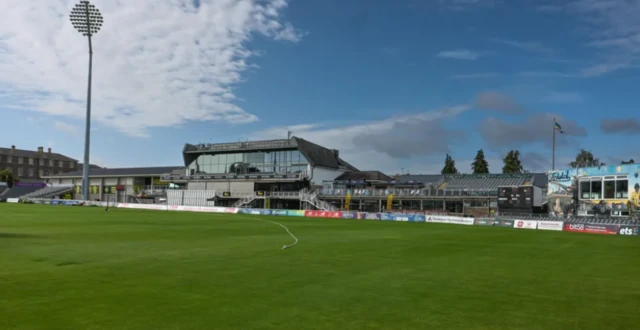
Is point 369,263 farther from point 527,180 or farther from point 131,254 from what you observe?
point 527,180

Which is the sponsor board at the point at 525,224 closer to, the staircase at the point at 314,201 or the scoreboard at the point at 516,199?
the scoreboard at the point at 516,199

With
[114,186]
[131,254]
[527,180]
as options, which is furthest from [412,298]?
[114,186]

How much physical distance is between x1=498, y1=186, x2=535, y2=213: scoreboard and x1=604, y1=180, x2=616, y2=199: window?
744cm

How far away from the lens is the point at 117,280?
40.0 ft

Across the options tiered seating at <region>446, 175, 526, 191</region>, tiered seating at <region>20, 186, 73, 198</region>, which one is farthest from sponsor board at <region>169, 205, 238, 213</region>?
tiered seating at <region>20, 186, 73, 198</region>

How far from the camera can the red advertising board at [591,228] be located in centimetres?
3972

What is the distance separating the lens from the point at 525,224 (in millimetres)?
45531

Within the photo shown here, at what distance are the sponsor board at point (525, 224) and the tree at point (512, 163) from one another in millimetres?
43132

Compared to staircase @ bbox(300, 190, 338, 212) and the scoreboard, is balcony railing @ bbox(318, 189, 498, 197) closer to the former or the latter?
staircase @ bbox(300, 190, 338, 212)

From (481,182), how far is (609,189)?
22.0 metres

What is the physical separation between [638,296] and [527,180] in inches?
2366

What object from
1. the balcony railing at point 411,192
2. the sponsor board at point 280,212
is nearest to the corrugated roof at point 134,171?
the balcony railing at point 411,192

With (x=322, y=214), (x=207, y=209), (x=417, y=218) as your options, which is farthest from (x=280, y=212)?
(x=417, y=218)

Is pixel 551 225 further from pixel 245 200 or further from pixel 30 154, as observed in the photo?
pixel 30 154
